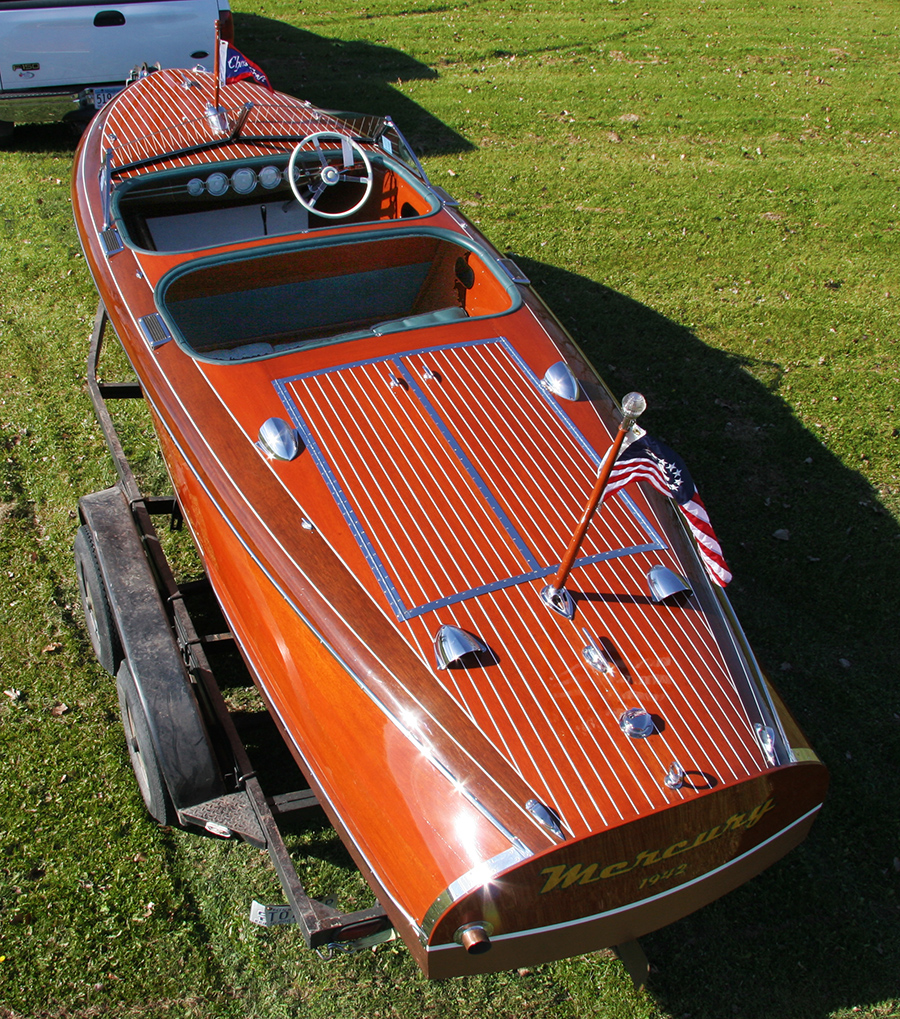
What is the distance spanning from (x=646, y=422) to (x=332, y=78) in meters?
6.95

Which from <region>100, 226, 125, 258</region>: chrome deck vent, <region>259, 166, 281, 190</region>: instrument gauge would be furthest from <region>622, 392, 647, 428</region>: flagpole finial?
<region>259, 166, 281, 190</region>: instrument gauge

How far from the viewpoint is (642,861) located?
8.46 ft

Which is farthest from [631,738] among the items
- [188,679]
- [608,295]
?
[608,295]

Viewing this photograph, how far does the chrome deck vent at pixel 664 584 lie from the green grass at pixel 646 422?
58.1 inches

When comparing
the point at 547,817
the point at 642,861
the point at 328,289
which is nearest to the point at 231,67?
the point at 328,289

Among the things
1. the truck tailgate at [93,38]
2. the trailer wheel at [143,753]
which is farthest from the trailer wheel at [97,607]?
the truck tailgate at [93,38]

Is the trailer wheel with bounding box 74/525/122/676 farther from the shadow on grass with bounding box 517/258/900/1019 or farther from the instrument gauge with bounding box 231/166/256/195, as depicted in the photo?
the shadow on grass with bounding box 517/258/900/1019

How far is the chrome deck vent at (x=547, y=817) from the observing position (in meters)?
2.53

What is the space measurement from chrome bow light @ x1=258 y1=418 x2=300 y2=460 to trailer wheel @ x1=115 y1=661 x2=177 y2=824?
1091 mm

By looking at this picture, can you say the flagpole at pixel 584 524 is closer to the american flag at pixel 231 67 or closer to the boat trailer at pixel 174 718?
the boat trailer at pixel 174 718

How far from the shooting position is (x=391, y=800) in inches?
Answer: 107

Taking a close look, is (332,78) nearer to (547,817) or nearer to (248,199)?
(248,199)

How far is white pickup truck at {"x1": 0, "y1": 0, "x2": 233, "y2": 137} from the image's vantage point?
7.03 meters

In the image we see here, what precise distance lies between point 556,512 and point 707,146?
784 centimetres
